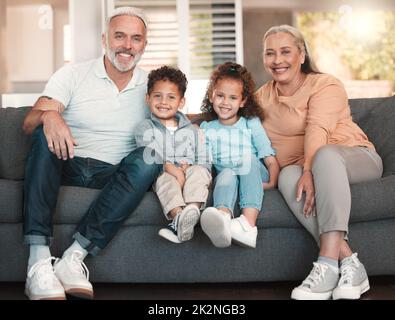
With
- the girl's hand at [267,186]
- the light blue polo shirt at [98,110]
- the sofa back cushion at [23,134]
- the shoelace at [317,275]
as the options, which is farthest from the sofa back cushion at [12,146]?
the shoelace at [317,275]

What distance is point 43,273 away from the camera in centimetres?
168

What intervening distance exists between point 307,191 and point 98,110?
891 millimetres

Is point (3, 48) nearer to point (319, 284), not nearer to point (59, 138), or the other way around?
point (59, 138)

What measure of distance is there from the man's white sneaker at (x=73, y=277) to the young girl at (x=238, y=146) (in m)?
0.50

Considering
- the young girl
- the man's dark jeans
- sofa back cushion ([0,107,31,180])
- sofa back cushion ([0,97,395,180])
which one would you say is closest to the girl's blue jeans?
the young girl

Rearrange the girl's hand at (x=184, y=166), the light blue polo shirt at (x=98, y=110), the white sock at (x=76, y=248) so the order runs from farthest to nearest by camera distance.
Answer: the light blue polo shirt at (x=98, y=110) < the girl's hand at (x=184, y=166) < the white sock at (x=76, y=248)

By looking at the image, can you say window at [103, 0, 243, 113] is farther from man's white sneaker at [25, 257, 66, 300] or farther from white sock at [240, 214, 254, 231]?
man's white sneaker at [25, 257, 66, 300]

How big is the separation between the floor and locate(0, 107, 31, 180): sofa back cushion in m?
0.51

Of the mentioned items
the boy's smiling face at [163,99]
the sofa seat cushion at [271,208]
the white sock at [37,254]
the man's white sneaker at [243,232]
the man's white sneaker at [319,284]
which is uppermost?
the boy's smiling face at [163,99]

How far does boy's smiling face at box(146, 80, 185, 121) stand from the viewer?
2123 millimetres

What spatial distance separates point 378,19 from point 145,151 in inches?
268

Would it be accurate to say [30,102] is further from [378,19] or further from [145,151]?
[378,19]

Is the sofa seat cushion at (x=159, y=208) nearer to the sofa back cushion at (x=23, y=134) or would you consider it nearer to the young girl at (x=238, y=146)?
the young girl at (x=238, y=146)

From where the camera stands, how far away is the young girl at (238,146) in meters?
1.89
